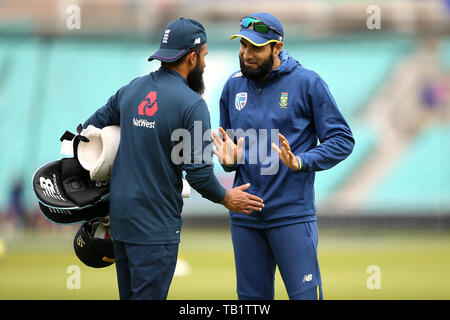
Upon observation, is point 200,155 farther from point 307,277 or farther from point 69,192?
point 307,277

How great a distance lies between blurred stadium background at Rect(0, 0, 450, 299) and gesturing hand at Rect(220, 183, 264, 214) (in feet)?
47.7

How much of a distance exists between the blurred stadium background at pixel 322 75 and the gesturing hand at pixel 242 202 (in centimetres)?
1454

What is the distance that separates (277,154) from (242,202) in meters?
0.43

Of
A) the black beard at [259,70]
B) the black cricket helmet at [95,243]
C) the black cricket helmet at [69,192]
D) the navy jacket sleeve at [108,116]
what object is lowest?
the black cricket helmet at [95,243]

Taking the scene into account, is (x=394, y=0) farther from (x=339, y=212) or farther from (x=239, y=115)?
(x=239, y=115)

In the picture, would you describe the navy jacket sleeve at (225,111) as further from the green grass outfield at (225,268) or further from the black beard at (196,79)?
the green grass outfield at (225,268)

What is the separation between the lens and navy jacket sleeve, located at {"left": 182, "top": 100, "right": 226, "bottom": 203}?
418 cm

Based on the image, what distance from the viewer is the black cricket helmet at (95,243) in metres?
4.60

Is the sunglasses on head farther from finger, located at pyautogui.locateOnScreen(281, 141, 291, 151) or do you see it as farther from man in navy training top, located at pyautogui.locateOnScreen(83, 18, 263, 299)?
finger, located at pyautogui.locateOnScreen(281, 141, 291, 151)

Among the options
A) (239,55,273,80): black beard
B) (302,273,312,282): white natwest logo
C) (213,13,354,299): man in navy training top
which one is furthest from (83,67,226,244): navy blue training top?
(302,273,312,282): white natwest logo

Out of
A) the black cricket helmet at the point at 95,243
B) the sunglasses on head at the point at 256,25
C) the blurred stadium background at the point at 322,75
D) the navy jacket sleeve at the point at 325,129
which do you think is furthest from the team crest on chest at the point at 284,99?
the blurred stadium background at the point at 322,75

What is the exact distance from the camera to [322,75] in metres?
22.4
